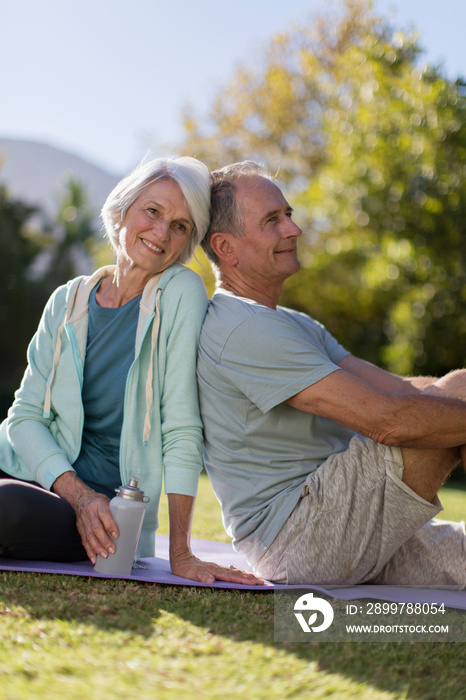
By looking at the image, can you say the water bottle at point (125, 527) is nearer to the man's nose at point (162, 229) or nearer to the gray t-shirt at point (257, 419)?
the gray t-shirt at point (257, 419)

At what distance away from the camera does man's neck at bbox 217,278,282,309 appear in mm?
3297

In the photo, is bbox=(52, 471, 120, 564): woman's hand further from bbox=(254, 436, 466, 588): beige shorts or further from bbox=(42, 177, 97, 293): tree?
bbox=(42, 177, 97, 293): tree

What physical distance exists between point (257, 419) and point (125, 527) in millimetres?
670

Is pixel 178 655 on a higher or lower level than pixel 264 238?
lower

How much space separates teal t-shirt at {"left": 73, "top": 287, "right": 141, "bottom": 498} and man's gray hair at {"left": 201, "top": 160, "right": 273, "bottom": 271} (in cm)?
50

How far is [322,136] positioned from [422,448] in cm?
1952

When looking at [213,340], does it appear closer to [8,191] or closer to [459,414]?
[459,414]

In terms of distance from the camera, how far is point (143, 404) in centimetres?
301

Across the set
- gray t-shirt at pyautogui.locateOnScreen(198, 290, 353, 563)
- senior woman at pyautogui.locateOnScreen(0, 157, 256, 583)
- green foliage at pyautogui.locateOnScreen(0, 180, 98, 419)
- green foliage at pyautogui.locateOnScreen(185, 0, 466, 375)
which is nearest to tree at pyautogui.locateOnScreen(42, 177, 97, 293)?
green foliage at pyautogui.locateOnScreen(0, 180, 98, 419)

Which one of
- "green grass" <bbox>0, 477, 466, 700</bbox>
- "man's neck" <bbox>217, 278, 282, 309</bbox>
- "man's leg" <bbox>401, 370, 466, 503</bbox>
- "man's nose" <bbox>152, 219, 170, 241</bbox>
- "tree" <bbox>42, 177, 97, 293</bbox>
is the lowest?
"green grass" <bbox>0, 477, 466, 700</bbox>

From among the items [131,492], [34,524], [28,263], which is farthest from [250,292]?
[28,263]

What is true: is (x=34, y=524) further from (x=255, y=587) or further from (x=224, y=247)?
(x=224, y=247)

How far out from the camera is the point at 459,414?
99.5 inches

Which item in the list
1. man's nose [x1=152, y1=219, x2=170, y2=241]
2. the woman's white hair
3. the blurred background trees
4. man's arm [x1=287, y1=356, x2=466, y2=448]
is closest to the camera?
man's arm [x1=287, y1=356, x2=466, y2=448]
